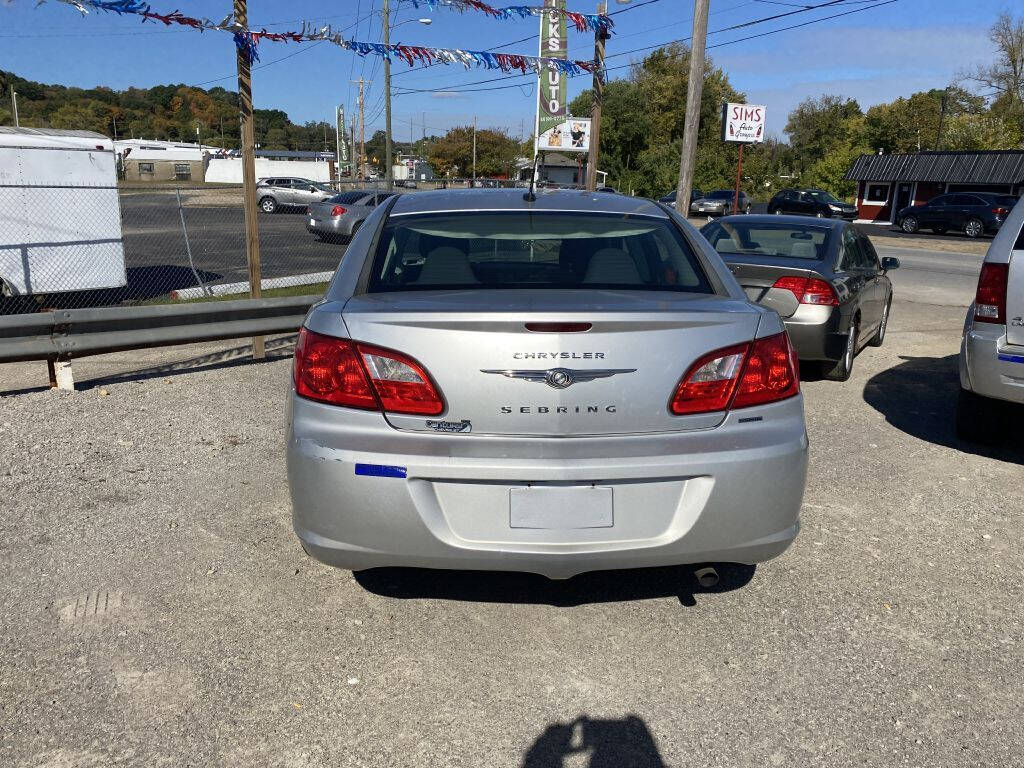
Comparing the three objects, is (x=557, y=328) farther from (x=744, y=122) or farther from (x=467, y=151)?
(x=467, y=151)

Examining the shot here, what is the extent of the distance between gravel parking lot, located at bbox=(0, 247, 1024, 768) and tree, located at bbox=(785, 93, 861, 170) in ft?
310

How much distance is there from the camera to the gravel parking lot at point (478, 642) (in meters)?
2.64

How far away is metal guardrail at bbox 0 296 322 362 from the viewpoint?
20.8 ft

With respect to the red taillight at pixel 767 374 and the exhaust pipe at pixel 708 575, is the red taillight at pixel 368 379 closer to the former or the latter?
the red taillight at pixel 767 374

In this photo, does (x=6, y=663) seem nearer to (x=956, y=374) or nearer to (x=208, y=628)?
(x=208, y=628)

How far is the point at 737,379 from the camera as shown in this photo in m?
2.93

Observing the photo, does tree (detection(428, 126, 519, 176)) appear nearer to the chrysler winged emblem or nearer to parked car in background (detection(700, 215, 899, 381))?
parked car in background (detection(700, 215, 899, 381))

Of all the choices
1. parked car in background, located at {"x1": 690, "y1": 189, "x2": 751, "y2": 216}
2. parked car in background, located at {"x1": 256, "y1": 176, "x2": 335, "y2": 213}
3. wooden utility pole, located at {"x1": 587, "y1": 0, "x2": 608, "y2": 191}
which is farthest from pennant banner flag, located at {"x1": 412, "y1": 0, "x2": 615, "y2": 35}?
parked car in background, located at {"x1": 690, "y1": 189, "x2": 751, "y2": 216}

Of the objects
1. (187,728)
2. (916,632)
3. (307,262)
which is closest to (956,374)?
(916,632)

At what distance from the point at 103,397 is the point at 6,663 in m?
3.95

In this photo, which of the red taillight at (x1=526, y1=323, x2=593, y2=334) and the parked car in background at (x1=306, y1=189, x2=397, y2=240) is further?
the parked car in background at (x1=306, y1=189, x2=397, y2=240)

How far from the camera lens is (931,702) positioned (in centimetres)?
287

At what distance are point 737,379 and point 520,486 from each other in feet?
2.72

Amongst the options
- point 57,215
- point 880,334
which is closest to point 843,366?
point 880,334
